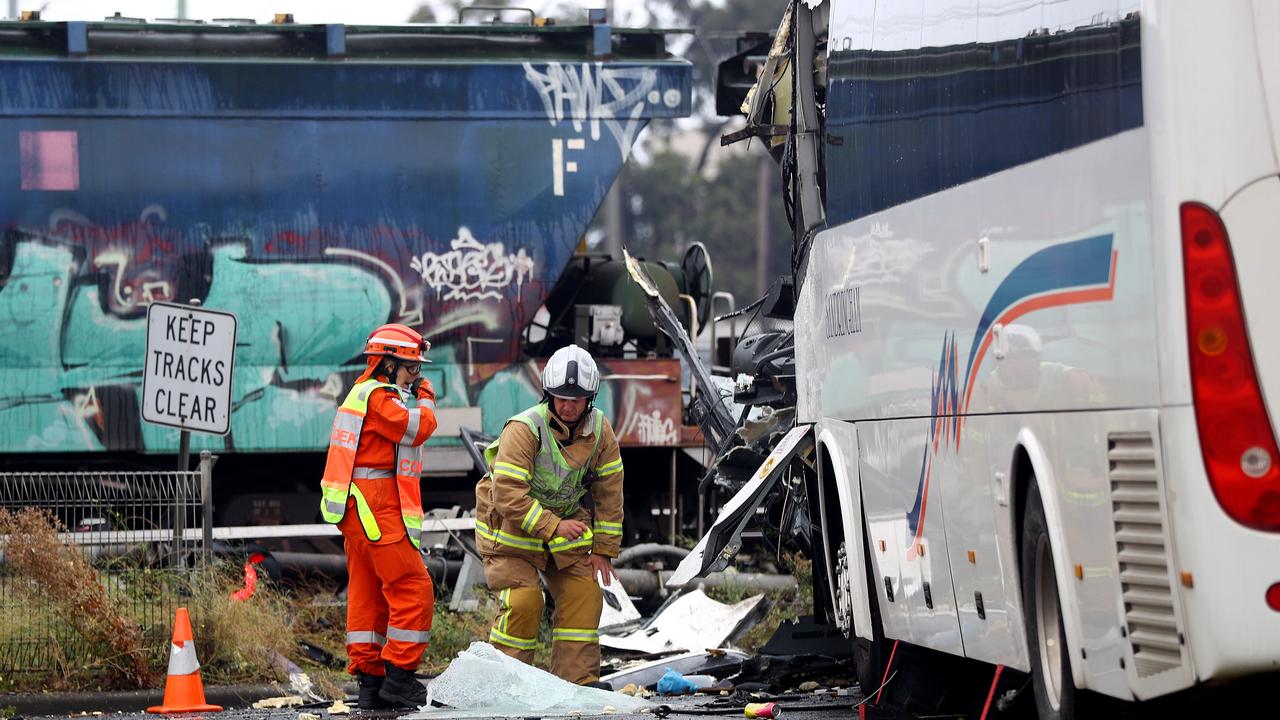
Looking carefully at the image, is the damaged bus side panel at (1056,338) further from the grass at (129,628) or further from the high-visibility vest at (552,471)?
the grass at (129,628)

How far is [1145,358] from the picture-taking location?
4492 mm

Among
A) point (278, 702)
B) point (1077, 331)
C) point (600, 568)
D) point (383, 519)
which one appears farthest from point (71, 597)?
point (1077, 331)

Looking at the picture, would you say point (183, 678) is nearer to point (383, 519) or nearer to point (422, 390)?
point (383, 519)

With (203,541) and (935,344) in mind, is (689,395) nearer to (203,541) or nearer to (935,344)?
(203,541)

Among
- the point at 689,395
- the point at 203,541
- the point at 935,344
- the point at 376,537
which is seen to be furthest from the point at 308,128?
the point at 935,344

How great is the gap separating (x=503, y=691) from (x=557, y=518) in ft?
2.86

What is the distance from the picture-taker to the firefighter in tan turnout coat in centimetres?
896

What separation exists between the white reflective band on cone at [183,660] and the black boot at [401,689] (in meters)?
1.04

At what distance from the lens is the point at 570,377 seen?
29.3ft

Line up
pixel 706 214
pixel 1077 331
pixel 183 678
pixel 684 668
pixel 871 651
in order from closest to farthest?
pixel 1077 331, pixel 871 651, pixel 183 678, pixel 684 668, pixel 706 214

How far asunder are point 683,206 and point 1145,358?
46.3 m

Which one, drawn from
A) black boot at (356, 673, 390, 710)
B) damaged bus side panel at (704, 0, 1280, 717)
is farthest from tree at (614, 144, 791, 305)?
damaged bus side panel at (704, 0, 1280, 717)

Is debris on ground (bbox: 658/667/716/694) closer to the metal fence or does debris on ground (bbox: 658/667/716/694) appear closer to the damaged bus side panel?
the damaged bus side panel

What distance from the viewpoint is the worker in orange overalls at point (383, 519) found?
908cm
